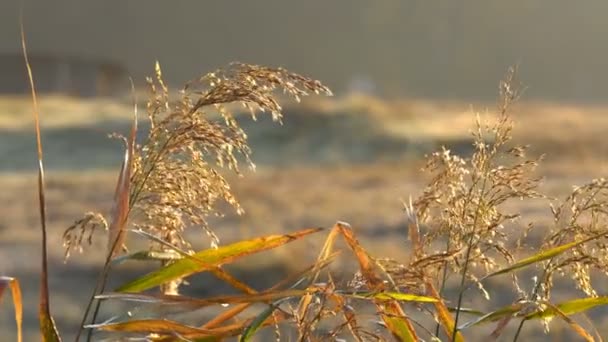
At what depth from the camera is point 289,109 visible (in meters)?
14.8

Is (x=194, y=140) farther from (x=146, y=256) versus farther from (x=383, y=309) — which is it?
(x=383, y=309)

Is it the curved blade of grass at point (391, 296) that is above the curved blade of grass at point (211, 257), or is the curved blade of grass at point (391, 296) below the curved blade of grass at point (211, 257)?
below

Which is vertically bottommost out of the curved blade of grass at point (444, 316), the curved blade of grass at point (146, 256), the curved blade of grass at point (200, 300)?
the curved blade of grass at point (200, 300)

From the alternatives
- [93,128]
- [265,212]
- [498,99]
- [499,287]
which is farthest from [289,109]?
[498,99]

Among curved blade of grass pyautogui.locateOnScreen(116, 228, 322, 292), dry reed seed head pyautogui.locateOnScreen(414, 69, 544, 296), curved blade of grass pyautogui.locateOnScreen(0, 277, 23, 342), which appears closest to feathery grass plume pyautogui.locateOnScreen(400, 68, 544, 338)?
dry reed seed head pyautogui.locateOnScreen(414, 69, 544, 296)

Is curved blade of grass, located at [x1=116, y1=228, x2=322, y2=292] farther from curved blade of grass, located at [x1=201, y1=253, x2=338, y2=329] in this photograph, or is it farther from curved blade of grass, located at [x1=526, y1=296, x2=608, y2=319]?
curved blade of grass, located at [x1=526, y1=296, x2=608, y2=319]

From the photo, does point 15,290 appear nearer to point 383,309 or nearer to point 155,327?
point 155,327

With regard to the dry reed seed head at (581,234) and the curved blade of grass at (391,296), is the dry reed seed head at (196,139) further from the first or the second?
the dry reed seed head at (581,234)

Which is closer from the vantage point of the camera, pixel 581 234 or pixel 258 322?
pixel 258 322

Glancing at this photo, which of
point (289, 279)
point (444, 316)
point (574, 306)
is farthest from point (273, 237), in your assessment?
point (574, 306)

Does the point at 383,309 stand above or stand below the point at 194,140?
below

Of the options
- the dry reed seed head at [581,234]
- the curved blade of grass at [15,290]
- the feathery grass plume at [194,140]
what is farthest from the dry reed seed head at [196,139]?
the dry reed seed head at [581,234]

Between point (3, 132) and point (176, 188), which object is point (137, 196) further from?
point (3, 132)

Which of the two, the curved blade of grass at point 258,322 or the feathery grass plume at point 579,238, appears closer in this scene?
the curved blade of grass at point 258,322
